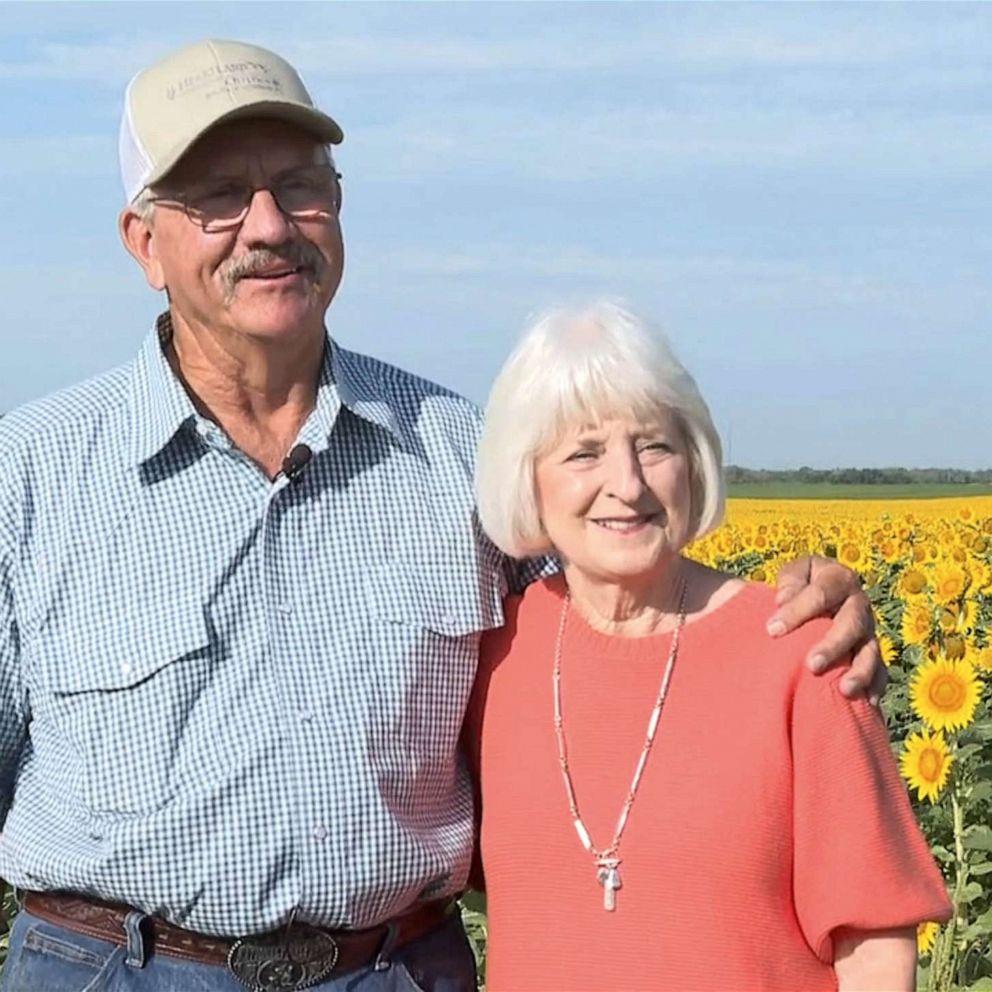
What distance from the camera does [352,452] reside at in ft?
11.5

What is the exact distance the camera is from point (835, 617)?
10.4 feet

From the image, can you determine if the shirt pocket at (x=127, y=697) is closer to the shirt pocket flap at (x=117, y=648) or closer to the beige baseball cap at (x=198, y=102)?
the shirt pocket flap at (x=117, y=648)

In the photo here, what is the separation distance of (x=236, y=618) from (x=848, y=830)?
39.4 inches

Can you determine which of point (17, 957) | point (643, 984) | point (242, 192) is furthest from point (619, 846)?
point (242, 192)

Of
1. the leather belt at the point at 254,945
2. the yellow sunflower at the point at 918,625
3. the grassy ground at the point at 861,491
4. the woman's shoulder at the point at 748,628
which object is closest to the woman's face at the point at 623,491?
the woman's shoulder at the point at 748,628

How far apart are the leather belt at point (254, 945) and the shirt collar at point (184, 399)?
0.72m

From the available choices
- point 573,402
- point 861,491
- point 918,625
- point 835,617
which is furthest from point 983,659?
point 861,491

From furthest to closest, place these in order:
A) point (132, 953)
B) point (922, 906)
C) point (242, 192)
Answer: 1. point (242, 192)
2. point (132, 953)
3. point (922, 906)

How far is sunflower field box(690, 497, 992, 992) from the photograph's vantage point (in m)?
5.47

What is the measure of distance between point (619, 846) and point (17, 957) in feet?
3.27

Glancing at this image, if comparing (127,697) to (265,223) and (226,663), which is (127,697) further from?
(265,223)

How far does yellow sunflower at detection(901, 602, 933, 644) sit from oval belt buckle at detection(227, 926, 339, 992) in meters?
4.29

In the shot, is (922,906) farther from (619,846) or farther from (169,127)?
(169,127)

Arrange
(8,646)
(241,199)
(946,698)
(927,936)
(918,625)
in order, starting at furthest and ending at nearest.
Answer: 1. (918,625)
2. (946,698)
3. (927,936)
4. (241,199)
5. (8,646)
